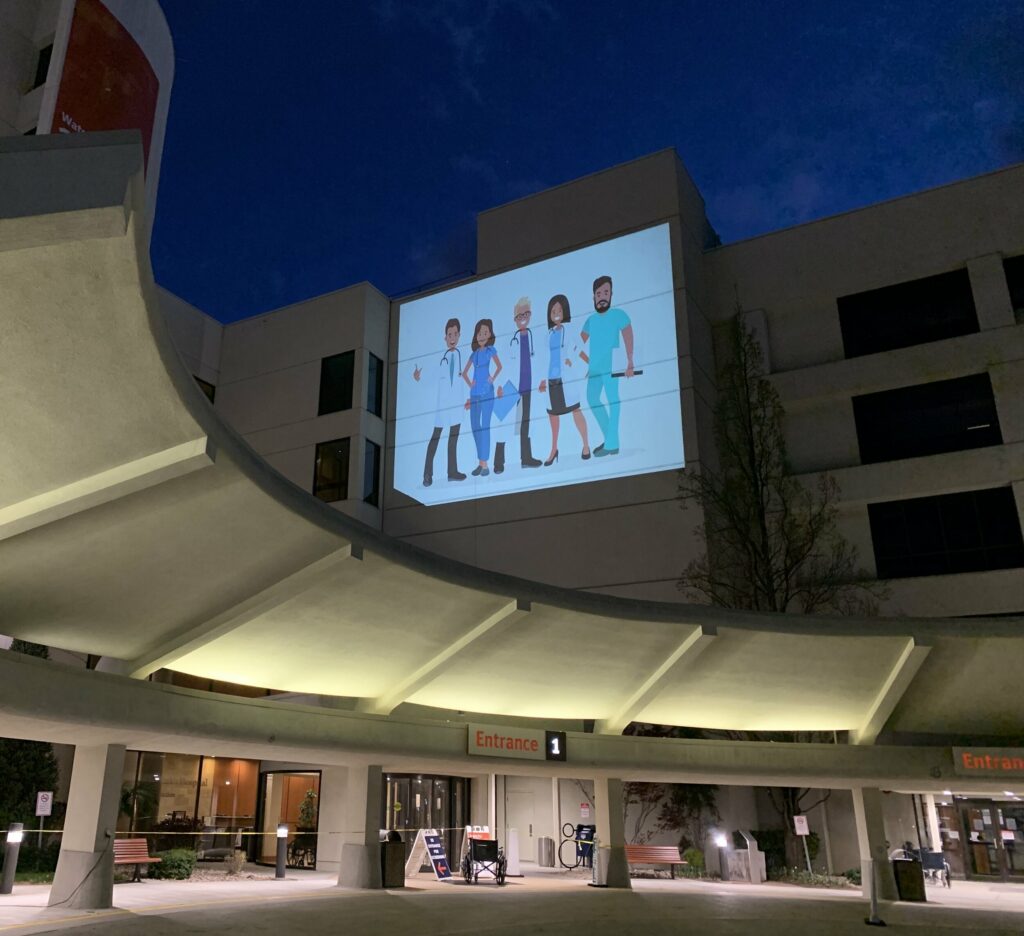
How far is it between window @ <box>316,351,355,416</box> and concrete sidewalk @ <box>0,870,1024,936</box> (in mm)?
19026

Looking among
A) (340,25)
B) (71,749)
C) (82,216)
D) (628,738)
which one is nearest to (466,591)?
(628,738)

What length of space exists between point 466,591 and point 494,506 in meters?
16.9

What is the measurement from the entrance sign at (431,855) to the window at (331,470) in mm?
15034

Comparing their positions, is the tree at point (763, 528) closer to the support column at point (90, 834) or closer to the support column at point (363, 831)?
the support column at point (363, 831)

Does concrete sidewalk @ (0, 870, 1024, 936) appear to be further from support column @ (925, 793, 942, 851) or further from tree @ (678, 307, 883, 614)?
tree @ (678, 307, 883, 614)

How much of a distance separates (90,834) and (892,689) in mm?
15019

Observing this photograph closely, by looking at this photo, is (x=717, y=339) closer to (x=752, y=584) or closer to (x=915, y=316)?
(x=915, y=316)

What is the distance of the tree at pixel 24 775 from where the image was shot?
2144 cm

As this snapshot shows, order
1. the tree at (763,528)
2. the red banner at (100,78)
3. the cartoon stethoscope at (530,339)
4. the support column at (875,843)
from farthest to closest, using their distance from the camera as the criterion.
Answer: the cartoon stethoscope at (530,339) < the tree at (763,528) < the red banner at (100,78) < the support column at (875,843)

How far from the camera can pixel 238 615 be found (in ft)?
42.4

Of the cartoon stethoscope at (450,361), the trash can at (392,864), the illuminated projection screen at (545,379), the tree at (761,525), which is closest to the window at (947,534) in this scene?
the tree at (761,525)

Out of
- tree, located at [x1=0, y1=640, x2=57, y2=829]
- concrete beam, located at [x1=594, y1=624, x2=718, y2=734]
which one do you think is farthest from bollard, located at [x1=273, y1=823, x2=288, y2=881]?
concrete beam, located at [x1=594, y1=624, x2=718, y2=734]

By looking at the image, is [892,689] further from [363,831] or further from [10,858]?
[10,858]

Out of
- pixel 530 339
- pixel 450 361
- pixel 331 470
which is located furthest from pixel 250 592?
pixel 331 470
